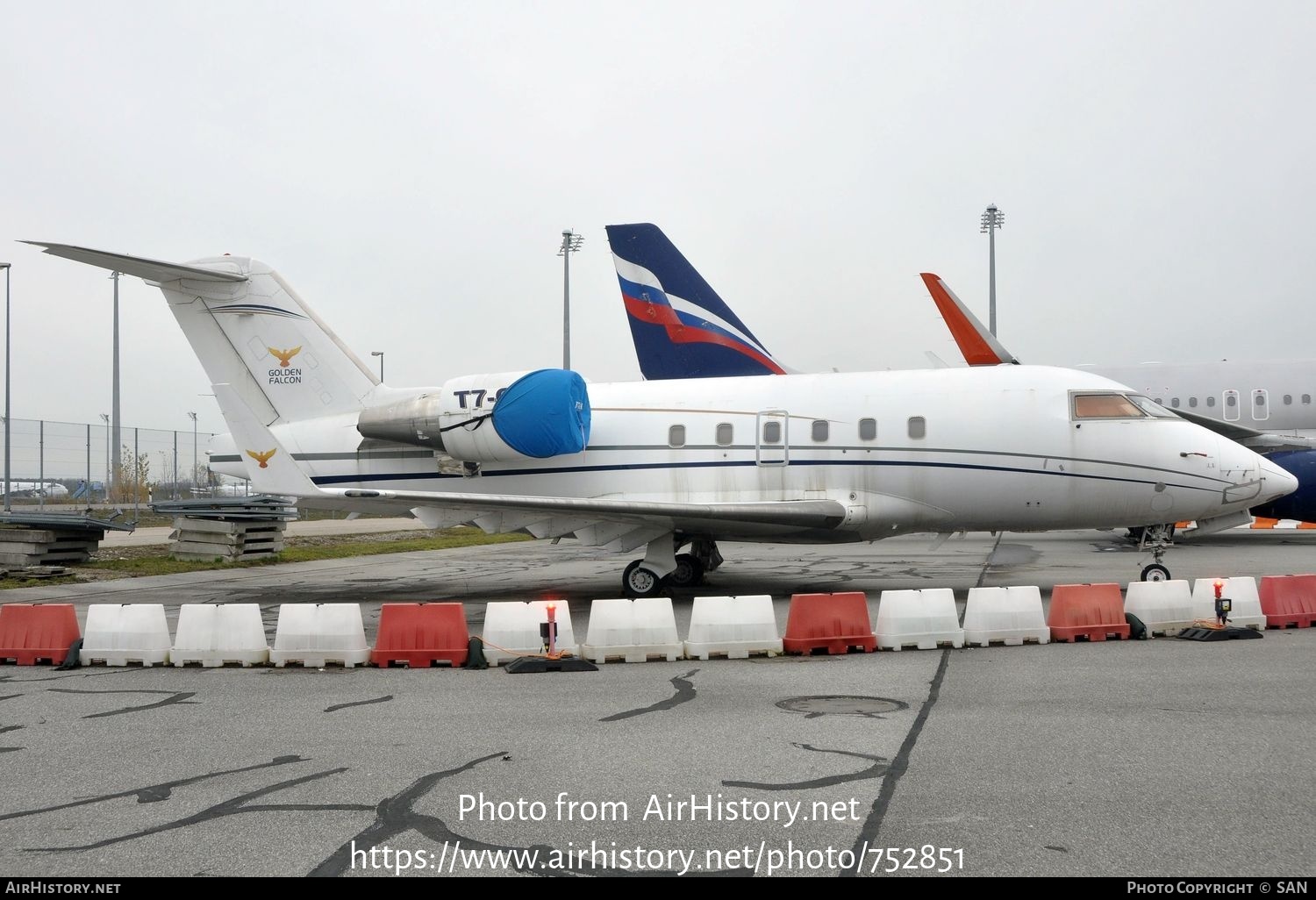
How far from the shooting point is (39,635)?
10734 millimetres

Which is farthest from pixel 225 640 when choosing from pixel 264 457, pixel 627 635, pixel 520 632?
pixel 264 457

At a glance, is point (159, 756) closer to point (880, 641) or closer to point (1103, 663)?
point (880, 641)

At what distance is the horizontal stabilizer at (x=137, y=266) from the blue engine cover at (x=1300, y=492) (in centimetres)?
2100

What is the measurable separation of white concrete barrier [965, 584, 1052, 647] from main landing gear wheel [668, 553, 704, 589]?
7415mm

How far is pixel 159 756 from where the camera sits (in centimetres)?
680

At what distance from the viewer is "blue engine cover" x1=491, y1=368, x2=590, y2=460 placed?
50.0ft

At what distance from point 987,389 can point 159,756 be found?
11578 millimetres

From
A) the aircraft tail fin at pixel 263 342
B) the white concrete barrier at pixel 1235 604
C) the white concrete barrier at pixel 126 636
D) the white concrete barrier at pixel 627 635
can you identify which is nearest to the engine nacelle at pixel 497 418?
the aircraft tail fin at pixel 263 342

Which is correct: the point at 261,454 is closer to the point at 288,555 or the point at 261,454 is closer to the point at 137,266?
the point at 137,266

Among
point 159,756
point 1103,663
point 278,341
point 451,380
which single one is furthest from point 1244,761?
point 278,341

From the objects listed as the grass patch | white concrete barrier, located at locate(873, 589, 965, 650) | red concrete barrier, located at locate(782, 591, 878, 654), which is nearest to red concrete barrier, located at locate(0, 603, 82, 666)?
red concrete barrier, located at locate(782, 591, 878, 654)

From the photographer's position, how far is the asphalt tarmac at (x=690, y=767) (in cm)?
476

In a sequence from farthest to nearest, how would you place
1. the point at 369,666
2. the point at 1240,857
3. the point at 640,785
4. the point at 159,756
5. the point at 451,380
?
the point at 451,380 → the point at 369,666 → the point at 159,756 → the point at 640,785 → the point at 1240,857

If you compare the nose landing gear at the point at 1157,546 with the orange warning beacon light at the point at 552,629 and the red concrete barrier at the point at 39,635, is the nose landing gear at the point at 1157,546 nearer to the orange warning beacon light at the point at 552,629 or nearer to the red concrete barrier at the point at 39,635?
the orange warning beacon light at the point at 552,629
